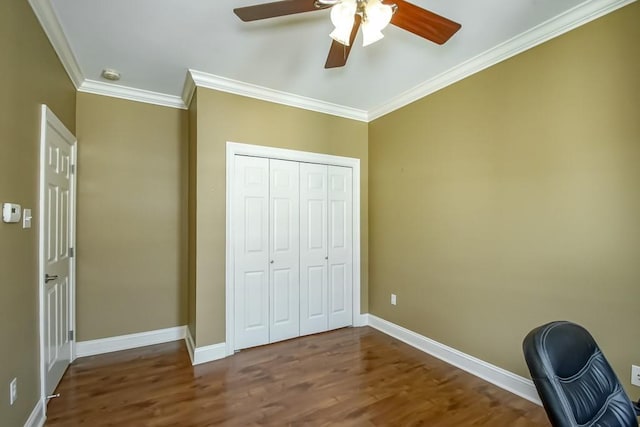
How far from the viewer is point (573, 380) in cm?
119

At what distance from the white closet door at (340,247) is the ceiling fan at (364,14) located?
2.17 m

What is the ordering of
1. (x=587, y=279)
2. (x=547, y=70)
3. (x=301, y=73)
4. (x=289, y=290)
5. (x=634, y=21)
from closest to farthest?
(x=634, y=21) < (x=587, y=279) < (x=547, y=70) < (x=301, y=73) < (x=289, y=290)

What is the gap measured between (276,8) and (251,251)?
7.47ft

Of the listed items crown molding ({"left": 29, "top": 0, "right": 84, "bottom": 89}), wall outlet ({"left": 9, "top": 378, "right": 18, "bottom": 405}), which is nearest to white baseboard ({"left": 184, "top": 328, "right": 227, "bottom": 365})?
wall outlet ({"left": 9, "top": 378, "right": 18, "bottom": 405})

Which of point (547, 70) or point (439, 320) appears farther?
point (439, 320)

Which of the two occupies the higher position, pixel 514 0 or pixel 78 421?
pixel 514 0

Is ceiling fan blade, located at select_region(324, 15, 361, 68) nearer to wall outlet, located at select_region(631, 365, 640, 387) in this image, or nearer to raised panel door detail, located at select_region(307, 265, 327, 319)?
raised panel door detail, located at select_region(307, 265, 327, 319)

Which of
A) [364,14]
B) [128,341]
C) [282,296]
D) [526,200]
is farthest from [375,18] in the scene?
[128,341]

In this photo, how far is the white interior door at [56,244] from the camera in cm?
215

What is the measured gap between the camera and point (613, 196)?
1.91 m

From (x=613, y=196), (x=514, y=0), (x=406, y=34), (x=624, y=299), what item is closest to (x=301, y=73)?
(x=406, y=34)

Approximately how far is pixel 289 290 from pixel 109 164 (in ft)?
7.69

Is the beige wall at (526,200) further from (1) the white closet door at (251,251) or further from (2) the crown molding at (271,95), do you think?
(1) the white closet door at (251,251)

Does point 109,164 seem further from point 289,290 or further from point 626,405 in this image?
point 626,405
